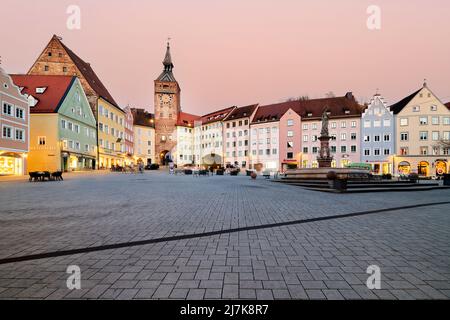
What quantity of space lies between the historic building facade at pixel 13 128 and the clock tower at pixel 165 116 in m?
43.8

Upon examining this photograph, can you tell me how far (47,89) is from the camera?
119ft

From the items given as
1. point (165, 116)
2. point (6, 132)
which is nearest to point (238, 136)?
point (165, 116)

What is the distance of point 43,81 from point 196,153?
47.6 meters

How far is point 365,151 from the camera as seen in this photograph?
48.5 metres

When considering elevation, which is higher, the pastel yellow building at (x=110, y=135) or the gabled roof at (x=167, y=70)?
the gabled roof at (x=167, y=70)

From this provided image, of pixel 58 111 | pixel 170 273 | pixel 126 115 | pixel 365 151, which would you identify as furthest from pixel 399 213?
pixel 126 115

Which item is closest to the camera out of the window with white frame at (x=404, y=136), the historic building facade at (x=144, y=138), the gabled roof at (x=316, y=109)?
the window with white frame at (x=404, y=136)

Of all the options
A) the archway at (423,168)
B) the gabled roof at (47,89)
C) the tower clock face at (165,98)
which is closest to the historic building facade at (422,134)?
the archway at (423,168)

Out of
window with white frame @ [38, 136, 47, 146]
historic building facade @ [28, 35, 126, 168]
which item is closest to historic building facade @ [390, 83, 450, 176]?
historic building facade @ [28, 35, 126, 168]

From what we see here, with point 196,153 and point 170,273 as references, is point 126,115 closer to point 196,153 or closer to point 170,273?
point 196,153

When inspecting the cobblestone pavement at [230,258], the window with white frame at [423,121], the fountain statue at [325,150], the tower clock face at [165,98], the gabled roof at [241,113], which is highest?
the tower clock face at [165,98]

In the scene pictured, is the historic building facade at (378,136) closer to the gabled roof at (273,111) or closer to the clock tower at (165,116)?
the gabled roof at (273,111)

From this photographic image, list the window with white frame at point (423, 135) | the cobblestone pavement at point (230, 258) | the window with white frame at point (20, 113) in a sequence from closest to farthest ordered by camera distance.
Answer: the cobblestone pavement at point (230, 258) → the window with white frame at point (20, 113) → the window with white frame at point (423, 135)

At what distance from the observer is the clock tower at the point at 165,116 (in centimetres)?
7488
